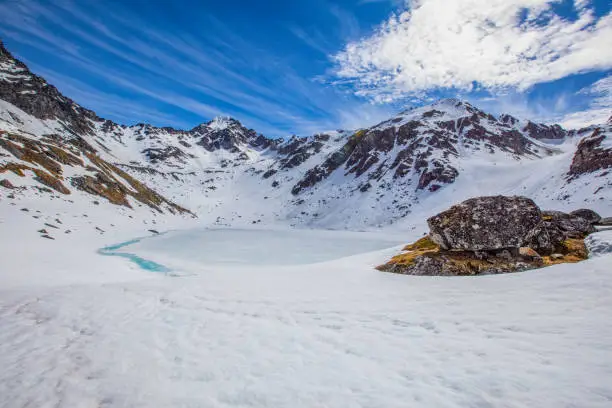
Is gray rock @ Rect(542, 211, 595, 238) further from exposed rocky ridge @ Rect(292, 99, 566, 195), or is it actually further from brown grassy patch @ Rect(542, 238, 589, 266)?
exposed rocky ridge @ Rect(292, 99, 566, 195)

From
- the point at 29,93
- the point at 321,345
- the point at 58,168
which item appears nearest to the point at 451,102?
the point at 58,168

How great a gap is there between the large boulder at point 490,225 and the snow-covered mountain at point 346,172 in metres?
28.8

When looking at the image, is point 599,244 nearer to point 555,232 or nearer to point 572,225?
point 555,232

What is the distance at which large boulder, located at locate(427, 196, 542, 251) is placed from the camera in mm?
13555

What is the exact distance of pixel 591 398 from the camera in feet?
11.7

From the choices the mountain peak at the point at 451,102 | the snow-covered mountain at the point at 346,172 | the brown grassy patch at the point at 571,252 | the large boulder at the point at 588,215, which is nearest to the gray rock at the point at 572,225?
the brown grassy patch at the point at 571,252

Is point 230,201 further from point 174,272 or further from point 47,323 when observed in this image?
point 47,323

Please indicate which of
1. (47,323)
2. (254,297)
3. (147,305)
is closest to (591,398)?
(254,297)

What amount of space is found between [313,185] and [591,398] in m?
110

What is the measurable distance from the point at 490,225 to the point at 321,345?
37.3 feet

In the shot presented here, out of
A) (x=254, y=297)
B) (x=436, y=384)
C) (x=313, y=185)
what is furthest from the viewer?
(x=313, y=185)

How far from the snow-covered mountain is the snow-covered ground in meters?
35.7

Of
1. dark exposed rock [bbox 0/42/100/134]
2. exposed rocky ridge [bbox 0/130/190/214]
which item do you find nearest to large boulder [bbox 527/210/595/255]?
exposed rocky ridge [bbox 0/130/190/214]

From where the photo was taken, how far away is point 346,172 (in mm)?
106562
